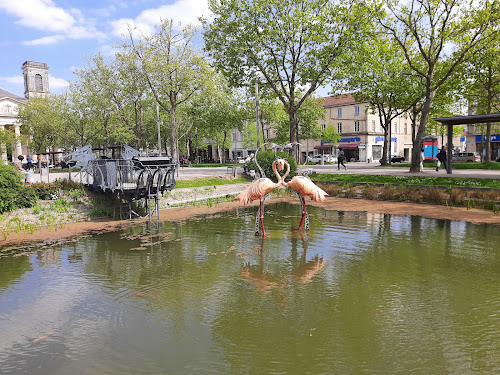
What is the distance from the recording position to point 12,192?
13.8m

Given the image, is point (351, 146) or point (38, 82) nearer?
point (351, 146)

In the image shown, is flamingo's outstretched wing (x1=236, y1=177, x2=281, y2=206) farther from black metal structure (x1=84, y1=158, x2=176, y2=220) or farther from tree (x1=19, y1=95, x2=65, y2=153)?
tree (x1=19, y1=95, x2=65, y2=153)

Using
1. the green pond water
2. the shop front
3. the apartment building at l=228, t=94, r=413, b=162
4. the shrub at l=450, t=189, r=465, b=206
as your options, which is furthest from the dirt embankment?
the shop front

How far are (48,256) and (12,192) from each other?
5.71 metres

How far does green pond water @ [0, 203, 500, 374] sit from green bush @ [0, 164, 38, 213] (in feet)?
14.3

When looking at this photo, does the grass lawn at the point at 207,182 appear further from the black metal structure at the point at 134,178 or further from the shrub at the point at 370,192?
the shrub at the point at 370,192

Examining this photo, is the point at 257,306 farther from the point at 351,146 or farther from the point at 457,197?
the point at 351,146

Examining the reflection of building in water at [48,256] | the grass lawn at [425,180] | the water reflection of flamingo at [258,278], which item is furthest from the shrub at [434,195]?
the reflection of building in water at [48,256]

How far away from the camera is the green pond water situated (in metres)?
4.62

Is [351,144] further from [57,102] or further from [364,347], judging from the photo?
[364,347]

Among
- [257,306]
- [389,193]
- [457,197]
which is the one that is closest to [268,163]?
[389,193]

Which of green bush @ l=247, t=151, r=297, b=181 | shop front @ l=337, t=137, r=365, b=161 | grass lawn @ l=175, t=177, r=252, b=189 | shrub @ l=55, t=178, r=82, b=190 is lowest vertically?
grass lawn @ l=175, t=177, r=252, b=189

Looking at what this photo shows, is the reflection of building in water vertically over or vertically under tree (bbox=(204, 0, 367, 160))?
under

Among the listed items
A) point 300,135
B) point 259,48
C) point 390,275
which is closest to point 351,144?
point 300,135
